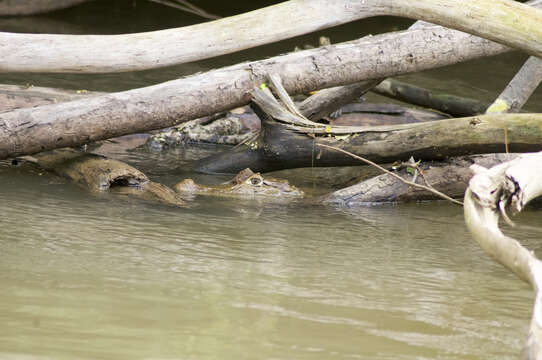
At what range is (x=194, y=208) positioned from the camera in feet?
19.8

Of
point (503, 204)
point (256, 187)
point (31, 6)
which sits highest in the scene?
point (31, 6)

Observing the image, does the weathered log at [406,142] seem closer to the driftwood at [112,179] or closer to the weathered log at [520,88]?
the driftwood at [112,179]

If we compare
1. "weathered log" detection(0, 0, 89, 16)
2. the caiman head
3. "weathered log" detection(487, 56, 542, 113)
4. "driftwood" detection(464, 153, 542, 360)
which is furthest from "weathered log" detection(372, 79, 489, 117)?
"weathered log" detection(0, 0, 89, 16)

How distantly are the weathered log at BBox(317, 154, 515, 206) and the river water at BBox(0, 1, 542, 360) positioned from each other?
0.16 meters

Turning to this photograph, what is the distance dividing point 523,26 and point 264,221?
243 cm

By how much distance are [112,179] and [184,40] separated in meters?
1.36

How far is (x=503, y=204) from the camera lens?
322cm

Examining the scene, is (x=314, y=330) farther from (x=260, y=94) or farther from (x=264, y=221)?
(x=260, y=94)

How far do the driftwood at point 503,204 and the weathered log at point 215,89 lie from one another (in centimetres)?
314

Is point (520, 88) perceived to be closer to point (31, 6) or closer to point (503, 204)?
point (503, 204)

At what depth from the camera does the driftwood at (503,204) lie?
9.12 feet

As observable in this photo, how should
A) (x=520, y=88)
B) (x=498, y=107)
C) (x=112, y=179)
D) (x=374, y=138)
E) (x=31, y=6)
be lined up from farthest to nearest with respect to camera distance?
(x=31, y=6) → (x=520, y=88) → (x=498, y=107) → (x=374, y=138) → (x=112, y=179)

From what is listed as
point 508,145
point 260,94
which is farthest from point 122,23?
point 508,145

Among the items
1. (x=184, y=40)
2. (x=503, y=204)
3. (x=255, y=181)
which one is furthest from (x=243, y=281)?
(x=255, y=181)
